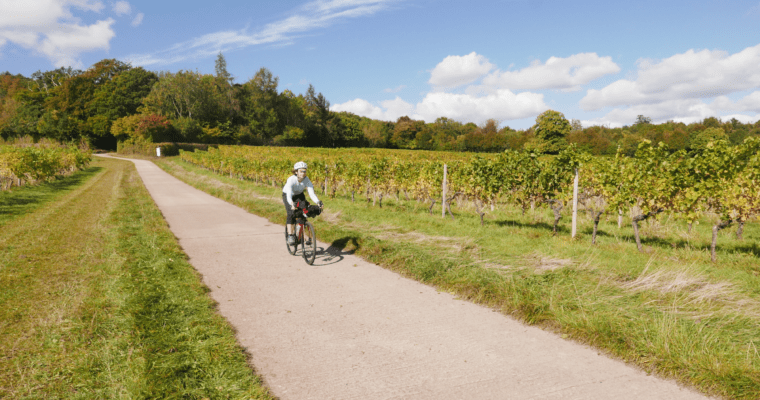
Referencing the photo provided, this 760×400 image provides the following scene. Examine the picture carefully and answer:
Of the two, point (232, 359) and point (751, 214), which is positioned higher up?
point (751, 214)

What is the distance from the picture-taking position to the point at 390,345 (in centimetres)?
382

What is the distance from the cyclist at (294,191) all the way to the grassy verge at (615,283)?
49.8 inches

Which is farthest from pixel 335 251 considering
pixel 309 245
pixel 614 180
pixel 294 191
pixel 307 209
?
pixel 614 180

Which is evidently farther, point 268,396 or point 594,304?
point 594,304

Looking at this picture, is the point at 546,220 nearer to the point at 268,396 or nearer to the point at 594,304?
the point at 594,304

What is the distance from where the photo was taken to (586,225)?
10445 millimetres

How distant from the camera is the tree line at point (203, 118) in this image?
67125 millimetres

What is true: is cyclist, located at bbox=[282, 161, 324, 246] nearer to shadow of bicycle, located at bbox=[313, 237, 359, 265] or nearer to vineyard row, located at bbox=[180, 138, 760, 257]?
shadow of bicycle, located at bbox=[313, 237, 359, 265]

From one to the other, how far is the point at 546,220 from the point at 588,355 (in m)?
8.41

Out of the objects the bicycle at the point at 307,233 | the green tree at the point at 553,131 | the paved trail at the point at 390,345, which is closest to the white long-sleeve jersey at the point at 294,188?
the bicycle at the point at 307,233

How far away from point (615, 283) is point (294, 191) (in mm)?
4952

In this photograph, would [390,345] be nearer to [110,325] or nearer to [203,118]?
[110,325]

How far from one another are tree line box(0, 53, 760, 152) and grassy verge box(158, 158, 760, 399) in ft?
208

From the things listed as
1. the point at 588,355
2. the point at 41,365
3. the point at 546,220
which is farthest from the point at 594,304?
the point at 546,220
